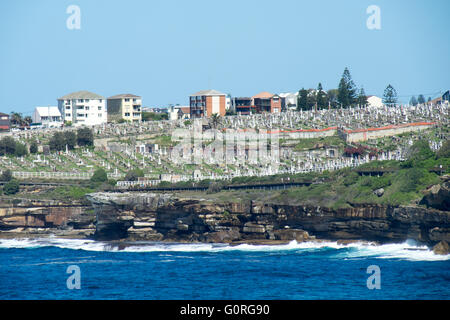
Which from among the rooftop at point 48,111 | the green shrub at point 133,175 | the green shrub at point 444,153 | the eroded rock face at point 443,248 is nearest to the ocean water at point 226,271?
the eroded rock face at point 443,248

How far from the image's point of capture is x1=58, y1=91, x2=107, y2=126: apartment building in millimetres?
164500

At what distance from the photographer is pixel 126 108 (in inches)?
6565

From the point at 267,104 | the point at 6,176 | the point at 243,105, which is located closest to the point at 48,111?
the point at 243,105

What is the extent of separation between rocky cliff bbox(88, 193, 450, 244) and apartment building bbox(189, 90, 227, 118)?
65544 mm

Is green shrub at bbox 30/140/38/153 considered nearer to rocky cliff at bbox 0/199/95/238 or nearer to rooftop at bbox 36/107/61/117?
rocky cliff at bbox 0/199/95/238

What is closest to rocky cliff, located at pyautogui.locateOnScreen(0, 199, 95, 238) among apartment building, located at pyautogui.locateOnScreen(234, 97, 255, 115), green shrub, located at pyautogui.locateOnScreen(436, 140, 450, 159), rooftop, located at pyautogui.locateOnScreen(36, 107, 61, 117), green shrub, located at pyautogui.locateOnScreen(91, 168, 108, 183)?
green shrub, located at pyautogui.locateOnScreen(91, 168, 108, 183)

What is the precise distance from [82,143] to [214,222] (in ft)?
158

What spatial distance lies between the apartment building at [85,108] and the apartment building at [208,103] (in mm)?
16094

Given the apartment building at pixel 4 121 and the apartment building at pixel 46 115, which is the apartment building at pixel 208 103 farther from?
the apartment building at pixel 4 121

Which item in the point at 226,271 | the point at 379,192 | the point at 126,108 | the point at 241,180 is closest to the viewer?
the point at 226,271

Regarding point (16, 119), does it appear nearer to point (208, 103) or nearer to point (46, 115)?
point (46, 115)

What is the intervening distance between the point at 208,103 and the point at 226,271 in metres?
88.1
